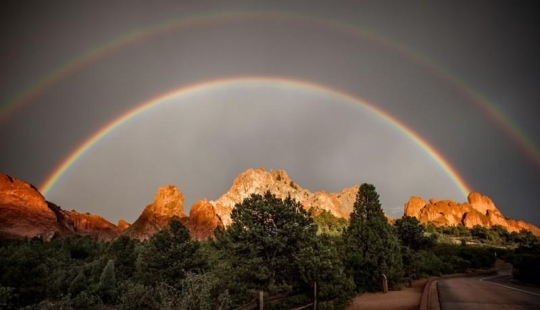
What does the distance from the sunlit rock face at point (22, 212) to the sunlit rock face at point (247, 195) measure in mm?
66990

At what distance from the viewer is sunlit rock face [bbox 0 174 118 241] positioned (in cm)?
12244

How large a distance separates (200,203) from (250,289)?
130 meters

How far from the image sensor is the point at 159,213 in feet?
458

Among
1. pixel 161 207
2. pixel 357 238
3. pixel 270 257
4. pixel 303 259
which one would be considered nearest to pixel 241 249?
pixel 270 257

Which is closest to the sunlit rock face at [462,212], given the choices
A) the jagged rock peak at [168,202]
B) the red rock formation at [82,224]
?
the jagged rock peak at [168,202]

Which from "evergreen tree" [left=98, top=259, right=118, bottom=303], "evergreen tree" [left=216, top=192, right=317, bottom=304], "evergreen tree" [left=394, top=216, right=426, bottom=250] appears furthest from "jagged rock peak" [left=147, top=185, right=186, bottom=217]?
"evergreen tree" [left=216, top=192, right=317, bottom=304]

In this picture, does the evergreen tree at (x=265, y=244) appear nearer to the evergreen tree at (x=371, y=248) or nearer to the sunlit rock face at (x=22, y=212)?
the evergreen tree at (x=371, y=248)

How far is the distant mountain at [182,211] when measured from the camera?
12800cm

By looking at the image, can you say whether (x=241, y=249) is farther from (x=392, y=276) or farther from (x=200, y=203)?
(x=200, y=203)

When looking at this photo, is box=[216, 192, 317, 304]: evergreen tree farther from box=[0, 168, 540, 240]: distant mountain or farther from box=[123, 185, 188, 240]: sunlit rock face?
box=[123, 185, 188, 240]: sunlit rock face

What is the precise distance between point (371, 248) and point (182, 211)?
135217 mm

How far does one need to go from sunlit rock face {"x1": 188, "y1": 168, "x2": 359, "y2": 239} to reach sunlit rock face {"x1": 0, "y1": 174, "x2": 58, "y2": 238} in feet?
220

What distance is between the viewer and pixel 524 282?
3023 cm

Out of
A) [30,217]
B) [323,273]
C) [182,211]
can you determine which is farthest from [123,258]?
[30,217]
